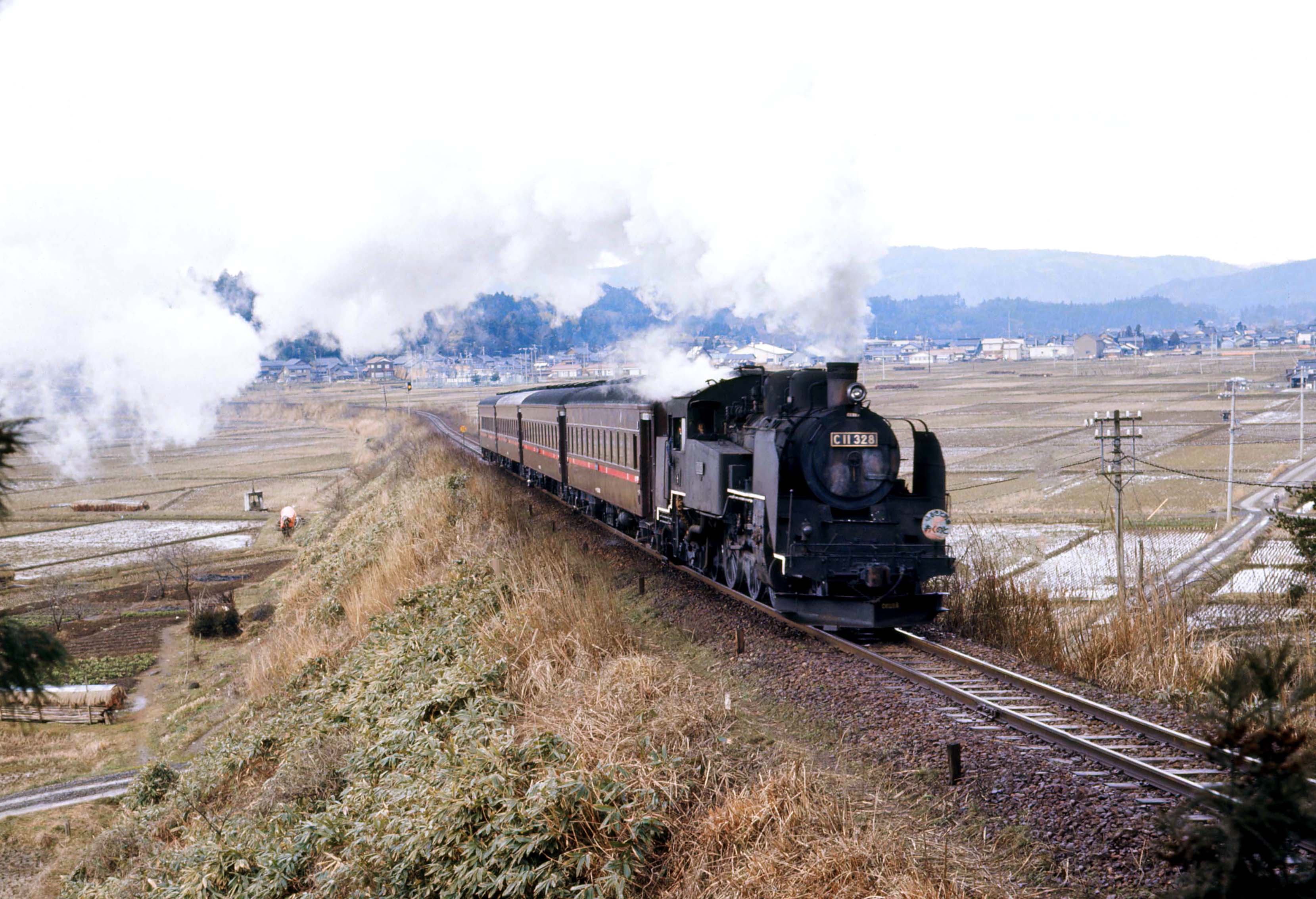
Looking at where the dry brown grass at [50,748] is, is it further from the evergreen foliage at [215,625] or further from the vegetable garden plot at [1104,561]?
the vegetable garden plot at [1104,561]

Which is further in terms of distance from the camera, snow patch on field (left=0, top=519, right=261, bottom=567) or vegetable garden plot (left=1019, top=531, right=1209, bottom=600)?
snow patch on field (left=0, top=519, right=261, bottom=567)

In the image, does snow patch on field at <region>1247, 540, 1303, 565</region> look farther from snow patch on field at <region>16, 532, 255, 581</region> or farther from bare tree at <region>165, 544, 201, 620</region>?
snow patch on field at <region>16, 532, 255, 581</region>

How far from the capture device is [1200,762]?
7.11m

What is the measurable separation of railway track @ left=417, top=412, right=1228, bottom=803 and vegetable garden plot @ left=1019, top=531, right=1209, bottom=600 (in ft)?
28.2

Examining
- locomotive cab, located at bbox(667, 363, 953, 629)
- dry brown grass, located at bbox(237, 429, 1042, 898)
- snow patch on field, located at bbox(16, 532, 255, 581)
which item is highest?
locomotive cab, located at bbox(667, 363, 953, 629)

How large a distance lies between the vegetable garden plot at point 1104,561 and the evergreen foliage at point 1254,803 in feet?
52.8

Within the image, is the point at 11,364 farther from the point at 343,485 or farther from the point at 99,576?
the point at 343,485

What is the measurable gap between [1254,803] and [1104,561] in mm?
25467

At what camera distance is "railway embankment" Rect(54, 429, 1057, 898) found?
5762 millimetres

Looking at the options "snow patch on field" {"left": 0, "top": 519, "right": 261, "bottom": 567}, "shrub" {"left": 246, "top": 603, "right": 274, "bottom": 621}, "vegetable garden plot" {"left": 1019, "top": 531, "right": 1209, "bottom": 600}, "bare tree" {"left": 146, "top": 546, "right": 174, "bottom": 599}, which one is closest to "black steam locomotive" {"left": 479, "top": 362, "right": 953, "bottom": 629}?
"vegetable garden plot" {"left": 1019, "top": 531, "right": 1209, "bottom": 600}

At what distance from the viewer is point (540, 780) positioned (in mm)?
6719

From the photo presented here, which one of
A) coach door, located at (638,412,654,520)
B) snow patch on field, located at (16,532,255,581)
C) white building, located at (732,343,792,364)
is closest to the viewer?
coach door, located at (638,412,654,520)

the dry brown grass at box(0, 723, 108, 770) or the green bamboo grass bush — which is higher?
the green bamboo grass bush

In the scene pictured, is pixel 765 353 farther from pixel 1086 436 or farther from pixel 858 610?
pixel 1086 436
